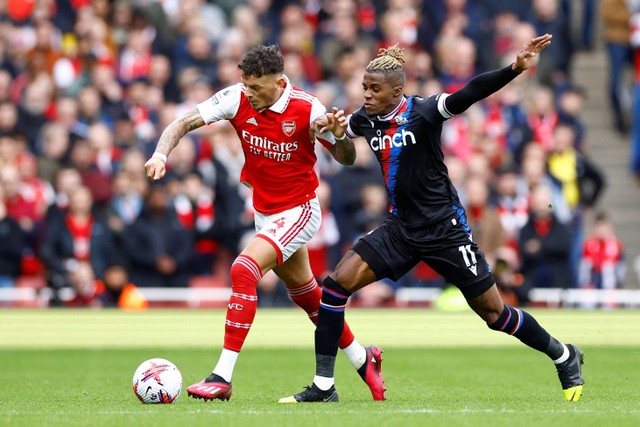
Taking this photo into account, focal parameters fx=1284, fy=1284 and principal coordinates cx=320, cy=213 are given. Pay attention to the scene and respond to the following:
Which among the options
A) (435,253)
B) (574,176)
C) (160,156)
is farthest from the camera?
(574,176)

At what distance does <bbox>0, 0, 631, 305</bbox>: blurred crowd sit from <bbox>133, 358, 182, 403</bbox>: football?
7.94 m

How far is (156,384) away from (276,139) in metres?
2.14

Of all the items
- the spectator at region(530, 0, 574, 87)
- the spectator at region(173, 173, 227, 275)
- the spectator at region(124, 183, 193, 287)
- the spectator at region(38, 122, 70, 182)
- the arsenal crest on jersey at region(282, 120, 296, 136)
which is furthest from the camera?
the spectator at region(530, 0, 574, 87)

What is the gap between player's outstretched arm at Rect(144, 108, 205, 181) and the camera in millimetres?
9484

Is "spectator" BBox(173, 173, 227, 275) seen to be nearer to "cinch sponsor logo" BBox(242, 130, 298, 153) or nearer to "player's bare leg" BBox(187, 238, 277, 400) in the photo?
→ "cinch sponsor logo" BBox(242, 130, 298, 153)

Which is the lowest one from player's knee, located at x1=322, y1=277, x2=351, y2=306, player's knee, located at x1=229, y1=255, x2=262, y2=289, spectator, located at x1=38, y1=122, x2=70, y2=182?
player's knee, located at x1=322, y1=277, x2=351, y2=306

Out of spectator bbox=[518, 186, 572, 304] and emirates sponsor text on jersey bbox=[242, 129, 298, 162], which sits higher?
emirates sponsor text on jersey bbox=[242, 129, 298, 162]

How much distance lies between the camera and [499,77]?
9.17 meters

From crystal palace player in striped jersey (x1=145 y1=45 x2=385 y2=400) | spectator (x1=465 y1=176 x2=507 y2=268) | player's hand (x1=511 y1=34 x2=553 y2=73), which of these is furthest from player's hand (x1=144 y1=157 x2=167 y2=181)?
spectator (x1=465 y1=176 x2=507 y2=268)

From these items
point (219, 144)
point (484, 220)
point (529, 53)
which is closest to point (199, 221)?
point (219, 144)

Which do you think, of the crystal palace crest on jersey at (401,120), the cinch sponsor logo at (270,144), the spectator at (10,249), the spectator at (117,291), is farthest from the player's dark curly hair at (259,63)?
the spectator at (10,249)

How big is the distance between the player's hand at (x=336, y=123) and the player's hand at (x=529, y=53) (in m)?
1.32

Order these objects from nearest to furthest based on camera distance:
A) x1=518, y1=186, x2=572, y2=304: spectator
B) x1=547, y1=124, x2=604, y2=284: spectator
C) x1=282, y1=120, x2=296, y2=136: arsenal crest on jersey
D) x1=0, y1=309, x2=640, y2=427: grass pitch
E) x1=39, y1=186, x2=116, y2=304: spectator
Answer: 1. x1=0, y1=309, x2=640, y2=427: grass pitch
2. x1=282, y1=120, x2=296, y2=136: arsenal crest on jersey
3. x1=39, y1=186, x2=116, y2=304: spectator
4. x1=518, y1=186, x2=572, y2=304: spectator
5. x1=547, y1=124, x2=604, y2=284: spectator

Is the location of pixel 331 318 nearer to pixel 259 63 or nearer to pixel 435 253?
pixel 435 253
